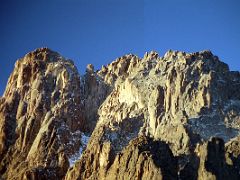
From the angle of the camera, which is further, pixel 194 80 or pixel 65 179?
pixel 194 80

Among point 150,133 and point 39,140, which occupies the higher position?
point 150,133

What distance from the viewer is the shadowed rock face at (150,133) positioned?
411 feet

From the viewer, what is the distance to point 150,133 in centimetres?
16838

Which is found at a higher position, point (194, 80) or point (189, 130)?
point (194, 80)

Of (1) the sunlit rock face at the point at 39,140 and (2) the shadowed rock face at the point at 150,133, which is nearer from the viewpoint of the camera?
(2) the shadowed rock face at the point at 150,133

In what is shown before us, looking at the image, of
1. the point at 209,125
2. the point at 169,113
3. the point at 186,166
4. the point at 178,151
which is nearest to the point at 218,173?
the point at 186,166

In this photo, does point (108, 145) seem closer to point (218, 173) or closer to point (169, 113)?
point (169, 113)

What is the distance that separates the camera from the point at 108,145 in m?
150

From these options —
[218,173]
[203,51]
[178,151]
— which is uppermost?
[203,51]

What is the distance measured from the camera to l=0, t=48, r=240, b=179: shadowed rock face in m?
125

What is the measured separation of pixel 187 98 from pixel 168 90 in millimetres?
8824

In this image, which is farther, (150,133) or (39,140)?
(39,140)

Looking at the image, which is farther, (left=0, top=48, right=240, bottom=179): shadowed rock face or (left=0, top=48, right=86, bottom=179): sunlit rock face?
(left=0, top=48, right=86, bottom=179): sunlit rock face

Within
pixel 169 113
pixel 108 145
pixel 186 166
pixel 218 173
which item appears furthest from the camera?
pixel 169 113
